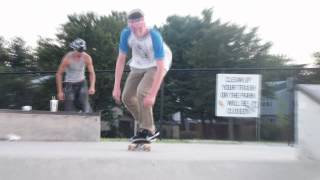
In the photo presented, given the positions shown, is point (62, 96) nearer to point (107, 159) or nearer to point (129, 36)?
point (129, 36)

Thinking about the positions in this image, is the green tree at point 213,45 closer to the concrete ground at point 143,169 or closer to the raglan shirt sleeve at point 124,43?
the raglan shirt sleeve at point 124,43

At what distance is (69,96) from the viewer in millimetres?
8703

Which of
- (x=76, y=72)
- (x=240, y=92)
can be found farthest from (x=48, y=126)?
(x=240, y=92)

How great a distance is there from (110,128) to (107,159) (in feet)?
52.1

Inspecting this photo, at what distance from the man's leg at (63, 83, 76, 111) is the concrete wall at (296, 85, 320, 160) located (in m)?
4.87

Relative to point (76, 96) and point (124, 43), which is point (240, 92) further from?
point (124, 43)

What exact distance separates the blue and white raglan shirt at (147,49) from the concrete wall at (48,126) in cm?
289

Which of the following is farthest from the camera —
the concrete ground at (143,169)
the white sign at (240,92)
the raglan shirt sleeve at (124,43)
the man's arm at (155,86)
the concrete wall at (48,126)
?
the white sign at (240,92)

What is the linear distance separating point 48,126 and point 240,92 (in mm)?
5031

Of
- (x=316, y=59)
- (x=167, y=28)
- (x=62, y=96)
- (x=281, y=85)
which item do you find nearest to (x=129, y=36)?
(x=62, y=96)

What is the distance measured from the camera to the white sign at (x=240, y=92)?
1202cm

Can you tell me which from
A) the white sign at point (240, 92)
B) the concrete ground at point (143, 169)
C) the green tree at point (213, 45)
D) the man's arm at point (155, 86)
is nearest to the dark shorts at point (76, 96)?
the man's arm at point (155, 86)

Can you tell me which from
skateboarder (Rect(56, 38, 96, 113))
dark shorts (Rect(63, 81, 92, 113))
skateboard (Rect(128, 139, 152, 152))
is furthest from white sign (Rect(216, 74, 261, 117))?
skateboard (Rect(128, 139, 152, 152))

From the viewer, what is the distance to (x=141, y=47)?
554cm
